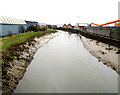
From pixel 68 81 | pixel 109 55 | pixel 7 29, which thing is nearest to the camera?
pixel 68 81

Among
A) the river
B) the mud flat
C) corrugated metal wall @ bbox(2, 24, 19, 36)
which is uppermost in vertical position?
corrugated metal wall @ bbox(2, 24, 19, 36)

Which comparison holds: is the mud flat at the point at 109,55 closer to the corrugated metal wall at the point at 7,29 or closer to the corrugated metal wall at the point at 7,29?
the corrugated metal wall at the point at 7,29

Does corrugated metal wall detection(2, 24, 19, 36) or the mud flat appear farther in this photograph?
corrugated metal wall detection(2, 24, 19, 36)

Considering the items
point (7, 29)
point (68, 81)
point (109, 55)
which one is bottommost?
point (68, 81)

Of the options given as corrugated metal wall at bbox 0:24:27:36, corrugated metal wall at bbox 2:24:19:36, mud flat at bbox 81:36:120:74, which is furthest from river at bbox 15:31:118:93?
corrugated metal wall at bbox 2:24:19:36

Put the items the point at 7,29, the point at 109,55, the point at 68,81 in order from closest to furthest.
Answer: the point at 68,81, the point at 109,55, the point at 7,29

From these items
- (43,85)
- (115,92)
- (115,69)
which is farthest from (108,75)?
(43,85)

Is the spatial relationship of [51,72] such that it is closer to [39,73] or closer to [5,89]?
[39,73]

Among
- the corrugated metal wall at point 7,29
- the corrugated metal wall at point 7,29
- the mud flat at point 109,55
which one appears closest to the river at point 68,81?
the mud flat at point 109,55

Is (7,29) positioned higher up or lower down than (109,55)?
higher up

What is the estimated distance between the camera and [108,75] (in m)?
10.1

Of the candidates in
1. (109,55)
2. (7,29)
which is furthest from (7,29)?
(109,55)

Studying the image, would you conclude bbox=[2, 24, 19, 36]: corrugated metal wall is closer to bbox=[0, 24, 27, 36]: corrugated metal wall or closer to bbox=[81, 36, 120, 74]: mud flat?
bbox=[0, 24, 27, 36]: corrugated metal wall

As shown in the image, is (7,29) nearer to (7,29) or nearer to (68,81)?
(7,29)
